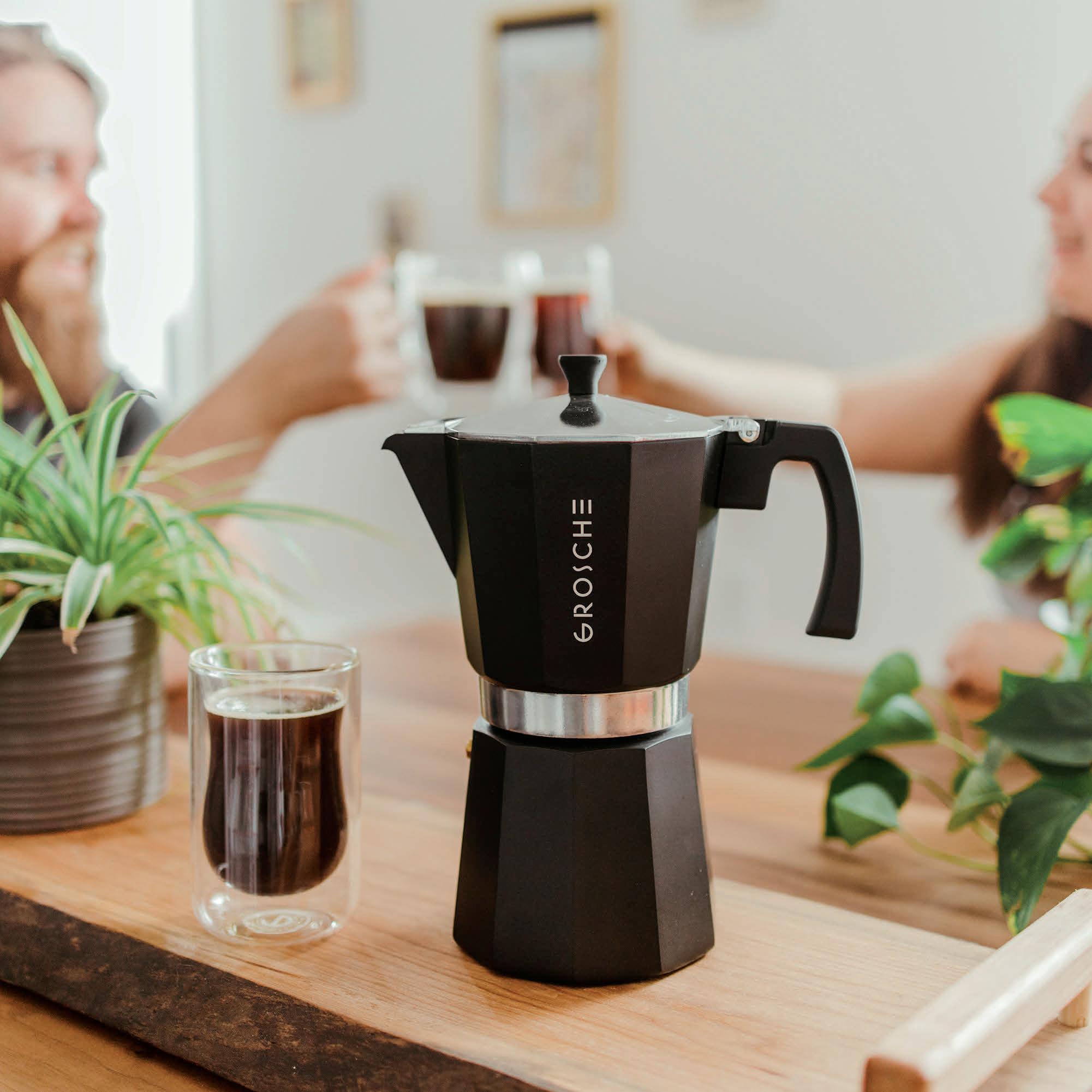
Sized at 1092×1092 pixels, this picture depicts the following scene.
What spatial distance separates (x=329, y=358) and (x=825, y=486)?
1190 mm

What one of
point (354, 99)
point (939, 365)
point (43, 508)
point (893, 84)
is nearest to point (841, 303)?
point (939, 365)

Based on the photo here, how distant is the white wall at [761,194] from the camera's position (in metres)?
1.72

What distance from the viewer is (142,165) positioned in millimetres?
1799

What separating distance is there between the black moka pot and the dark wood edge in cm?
8

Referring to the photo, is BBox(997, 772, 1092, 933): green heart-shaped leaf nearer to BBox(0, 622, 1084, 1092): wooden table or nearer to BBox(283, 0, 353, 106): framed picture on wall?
BBox(0, 622, 1084, 1092): wooden table

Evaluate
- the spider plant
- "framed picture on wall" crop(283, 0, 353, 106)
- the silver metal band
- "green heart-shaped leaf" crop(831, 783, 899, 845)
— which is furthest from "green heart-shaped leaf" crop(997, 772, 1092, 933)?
"framed picture on wall" crop(283, 0, 353, 106)

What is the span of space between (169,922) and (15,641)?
0.73ft

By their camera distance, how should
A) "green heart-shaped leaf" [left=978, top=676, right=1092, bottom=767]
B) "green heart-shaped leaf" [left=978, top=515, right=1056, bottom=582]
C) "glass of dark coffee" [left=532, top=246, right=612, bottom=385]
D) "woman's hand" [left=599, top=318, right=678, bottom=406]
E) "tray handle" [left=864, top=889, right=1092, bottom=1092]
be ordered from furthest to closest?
"woman's hand" [left=599, top=318, right=678, bottom=406] < "glass of dark coffee" [left=532, top=246, right=612, bottom=385] < "green heart-shaped leaf" [left=978, top=515, right=1056, bottom=582] < "green heart-shaped leaf" [left=978, top=676, right=1092, bottom=767] < "tray handle" [left=864, top=889, right=1092, bottom=1092]

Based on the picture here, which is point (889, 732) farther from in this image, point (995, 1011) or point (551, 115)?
point (551, 115)

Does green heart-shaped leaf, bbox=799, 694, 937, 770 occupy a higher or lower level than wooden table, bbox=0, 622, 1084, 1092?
higher

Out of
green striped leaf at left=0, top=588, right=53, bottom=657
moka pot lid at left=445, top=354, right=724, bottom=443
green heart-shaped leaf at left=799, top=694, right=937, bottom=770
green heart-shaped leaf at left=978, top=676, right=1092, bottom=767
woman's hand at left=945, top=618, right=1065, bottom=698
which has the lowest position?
woman's hand at left=945, top=618, right=1065, bottom=698

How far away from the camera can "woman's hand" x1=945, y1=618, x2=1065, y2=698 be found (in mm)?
1354

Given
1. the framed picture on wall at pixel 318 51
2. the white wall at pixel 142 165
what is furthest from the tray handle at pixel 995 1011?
the framed picture on wall at pixel 318 51

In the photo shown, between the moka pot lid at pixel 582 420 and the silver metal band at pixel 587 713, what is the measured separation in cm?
13
